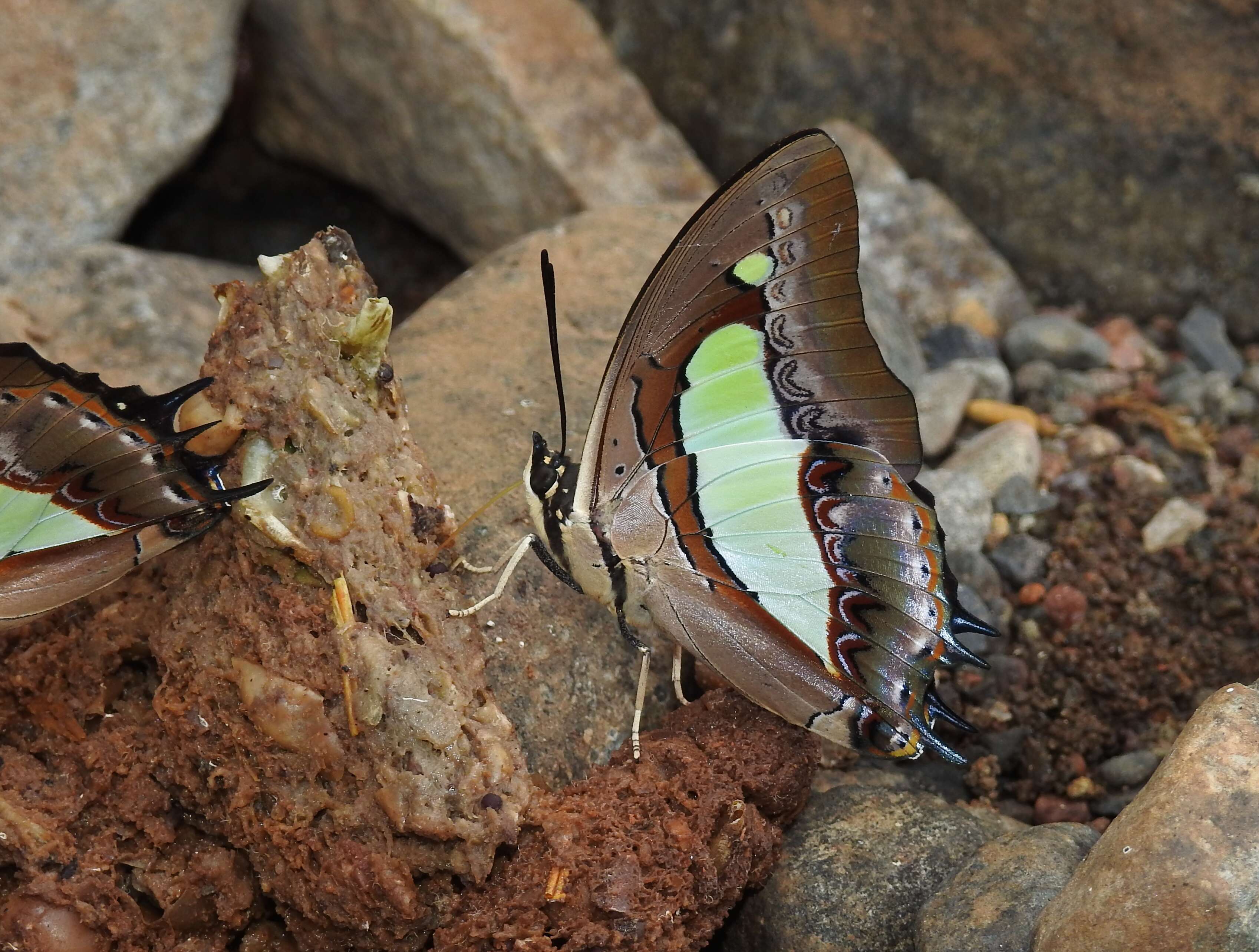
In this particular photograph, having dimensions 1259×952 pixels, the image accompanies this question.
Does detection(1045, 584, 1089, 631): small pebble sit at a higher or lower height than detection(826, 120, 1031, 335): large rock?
lower

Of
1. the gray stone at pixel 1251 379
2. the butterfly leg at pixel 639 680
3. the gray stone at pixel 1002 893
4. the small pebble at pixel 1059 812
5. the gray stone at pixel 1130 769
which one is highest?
the butterfly leg at pixel 639 680

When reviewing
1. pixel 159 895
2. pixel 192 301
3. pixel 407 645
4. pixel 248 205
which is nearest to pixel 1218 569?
pixel 407 645

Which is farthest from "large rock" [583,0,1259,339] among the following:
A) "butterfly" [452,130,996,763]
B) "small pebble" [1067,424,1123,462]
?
"butterfly" [452,130,996,763]

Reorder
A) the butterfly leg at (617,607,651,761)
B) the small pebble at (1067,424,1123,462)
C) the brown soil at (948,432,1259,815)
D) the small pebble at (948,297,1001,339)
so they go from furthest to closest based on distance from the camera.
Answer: the small pebble at (948,297,1001,339) < the small pebble at (1067,424,1123,462) < the brown soil at (948,432,1259,815) < the butterfly leg at (617,607,651,761)

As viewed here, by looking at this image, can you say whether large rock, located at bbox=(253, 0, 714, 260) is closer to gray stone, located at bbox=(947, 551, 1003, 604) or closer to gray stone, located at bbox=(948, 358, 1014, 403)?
gray stone, located at bbox=(948, 358, 1014, 403)

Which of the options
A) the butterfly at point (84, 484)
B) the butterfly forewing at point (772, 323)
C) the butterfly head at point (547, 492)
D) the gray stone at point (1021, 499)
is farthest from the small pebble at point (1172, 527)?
the butterfly at point (84, 484)

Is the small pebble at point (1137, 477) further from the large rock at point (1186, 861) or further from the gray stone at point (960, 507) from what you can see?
the large rock at point (1186, 861)

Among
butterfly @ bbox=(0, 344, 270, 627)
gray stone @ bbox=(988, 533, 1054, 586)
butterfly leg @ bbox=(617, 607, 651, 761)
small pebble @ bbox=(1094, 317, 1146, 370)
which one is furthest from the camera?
small pebble @ bbox=(1094, 317, 1146, 370)
